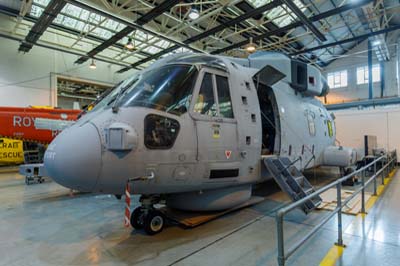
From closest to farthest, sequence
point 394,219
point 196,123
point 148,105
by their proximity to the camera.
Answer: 1. point 148,105
2. point 196,123
3. point 394,219

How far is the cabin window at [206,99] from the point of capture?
3.56m

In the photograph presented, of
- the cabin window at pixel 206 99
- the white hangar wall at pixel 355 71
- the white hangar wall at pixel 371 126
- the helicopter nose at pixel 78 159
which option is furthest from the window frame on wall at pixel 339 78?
the helicopter nose at pixel 78 159

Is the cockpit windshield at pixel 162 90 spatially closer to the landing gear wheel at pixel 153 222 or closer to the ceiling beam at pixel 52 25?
the landing gear wheel at pixel 153 222

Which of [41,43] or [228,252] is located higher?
[41,43]

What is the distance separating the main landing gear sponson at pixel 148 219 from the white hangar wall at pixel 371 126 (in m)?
12.4

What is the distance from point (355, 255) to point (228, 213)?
205cm

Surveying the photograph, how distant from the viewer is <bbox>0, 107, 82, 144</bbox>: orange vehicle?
7.20 metres

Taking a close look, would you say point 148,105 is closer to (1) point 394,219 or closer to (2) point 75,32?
(1) point 394,219

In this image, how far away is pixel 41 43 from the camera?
38.2 ft

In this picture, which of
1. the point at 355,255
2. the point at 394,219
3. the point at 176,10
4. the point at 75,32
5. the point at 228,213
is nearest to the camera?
the point at 355,255

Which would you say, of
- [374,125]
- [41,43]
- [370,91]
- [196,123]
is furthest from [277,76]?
[370,91]

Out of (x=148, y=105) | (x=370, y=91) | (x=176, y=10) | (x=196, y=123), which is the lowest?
(x=196, y=123)

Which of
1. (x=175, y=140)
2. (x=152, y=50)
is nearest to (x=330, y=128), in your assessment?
(x=175, y=140)

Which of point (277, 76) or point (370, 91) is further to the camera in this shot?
point (370, 91)
